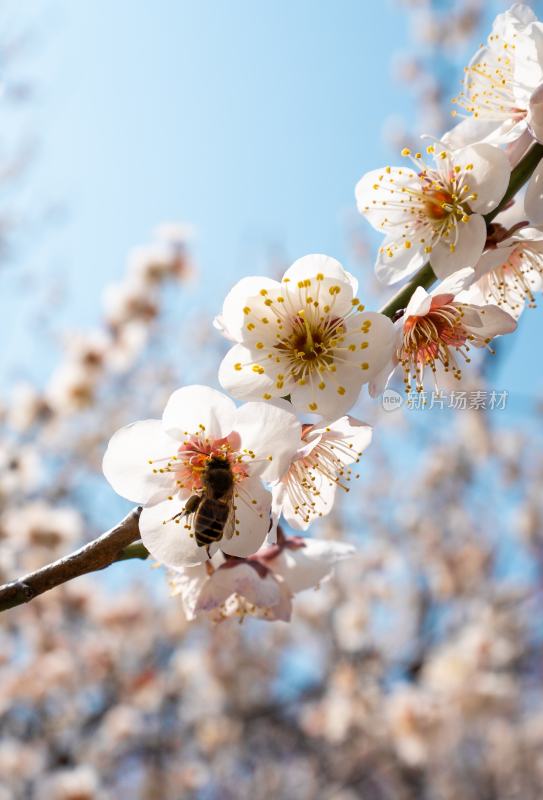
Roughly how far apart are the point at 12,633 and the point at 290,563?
557 cm

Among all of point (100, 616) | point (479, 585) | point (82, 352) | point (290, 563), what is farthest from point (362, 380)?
point (479, 585)

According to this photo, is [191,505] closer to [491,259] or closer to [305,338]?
[305,338]

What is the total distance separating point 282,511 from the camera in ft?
4.13

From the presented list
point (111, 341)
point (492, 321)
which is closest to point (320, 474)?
point (492, 321)

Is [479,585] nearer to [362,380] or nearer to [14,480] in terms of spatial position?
[14,480]

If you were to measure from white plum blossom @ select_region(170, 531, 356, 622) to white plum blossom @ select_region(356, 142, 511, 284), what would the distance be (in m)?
0.57

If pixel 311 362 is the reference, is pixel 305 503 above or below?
below

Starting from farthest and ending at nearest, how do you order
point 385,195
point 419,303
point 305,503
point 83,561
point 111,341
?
point 111,341, point 385,195, point 305,503, point 419,303, point 83,561

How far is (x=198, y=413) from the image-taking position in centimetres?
114

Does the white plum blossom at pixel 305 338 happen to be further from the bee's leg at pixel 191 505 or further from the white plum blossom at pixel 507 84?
the white plum blossom at pixel 507 84

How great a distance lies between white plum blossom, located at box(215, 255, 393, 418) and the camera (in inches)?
43.3

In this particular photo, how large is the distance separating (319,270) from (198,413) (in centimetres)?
30

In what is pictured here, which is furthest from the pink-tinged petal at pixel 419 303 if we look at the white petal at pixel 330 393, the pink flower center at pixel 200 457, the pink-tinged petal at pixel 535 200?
the pink flower center at pixel 200 457

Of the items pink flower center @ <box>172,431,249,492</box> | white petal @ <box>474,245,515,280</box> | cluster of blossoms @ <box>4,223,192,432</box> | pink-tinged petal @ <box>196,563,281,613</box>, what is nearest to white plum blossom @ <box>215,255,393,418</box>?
pink flower center @ <box>172,431,249,492</box>
